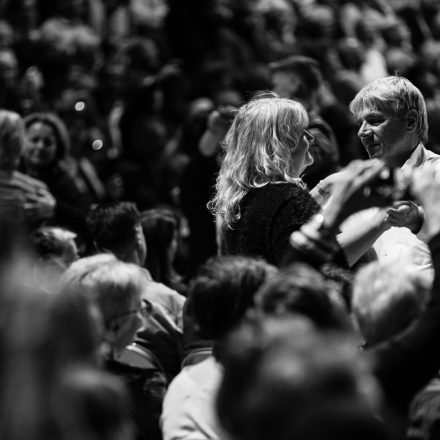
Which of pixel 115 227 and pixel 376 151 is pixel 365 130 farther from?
pixel 115 227

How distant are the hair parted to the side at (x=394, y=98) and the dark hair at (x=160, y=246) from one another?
140 cm

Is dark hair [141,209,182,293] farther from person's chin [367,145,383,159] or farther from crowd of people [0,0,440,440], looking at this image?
person's chin [367,145,383,159]

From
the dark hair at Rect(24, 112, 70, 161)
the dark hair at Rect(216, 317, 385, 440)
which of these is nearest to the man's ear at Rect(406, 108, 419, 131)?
the dark hair at Rect(216, 317, 385, 440)

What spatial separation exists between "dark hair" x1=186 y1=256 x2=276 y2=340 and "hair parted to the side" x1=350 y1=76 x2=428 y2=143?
1.50 m

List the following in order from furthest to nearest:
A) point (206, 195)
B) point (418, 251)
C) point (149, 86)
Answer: point (149, 86) < point (206, 195) < point (418, 251)

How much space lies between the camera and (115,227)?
4.88 m

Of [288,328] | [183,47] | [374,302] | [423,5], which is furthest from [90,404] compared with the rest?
[423,5]

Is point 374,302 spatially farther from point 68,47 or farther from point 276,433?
point 68,47

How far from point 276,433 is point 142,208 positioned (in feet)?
19.1

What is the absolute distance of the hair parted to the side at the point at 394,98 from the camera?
4.57m

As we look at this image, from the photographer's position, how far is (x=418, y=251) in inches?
180

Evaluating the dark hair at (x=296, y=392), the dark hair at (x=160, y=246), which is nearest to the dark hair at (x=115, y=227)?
the dark hair at (x=160, y=246)

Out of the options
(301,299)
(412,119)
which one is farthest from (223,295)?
(412,119)

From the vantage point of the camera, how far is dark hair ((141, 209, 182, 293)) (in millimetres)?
5500
